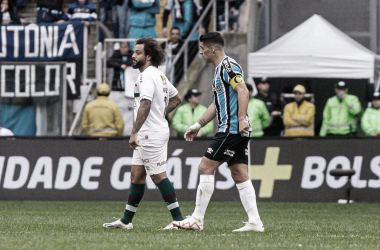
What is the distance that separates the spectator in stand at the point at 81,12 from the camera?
17625 mm

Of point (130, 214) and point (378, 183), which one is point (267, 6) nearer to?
point (378, 183)

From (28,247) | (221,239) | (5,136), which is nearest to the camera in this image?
(28,247)

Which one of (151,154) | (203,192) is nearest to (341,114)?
(203,192)

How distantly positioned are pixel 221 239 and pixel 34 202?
7.69 m

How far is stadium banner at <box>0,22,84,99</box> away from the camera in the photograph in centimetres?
1647

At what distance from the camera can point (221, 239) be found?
7.10m

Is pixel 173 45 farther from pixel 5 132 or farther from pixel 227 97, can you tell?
pixel 227 97

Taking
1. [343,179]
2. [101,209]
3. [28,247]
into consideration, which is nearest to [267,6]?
[343,179]

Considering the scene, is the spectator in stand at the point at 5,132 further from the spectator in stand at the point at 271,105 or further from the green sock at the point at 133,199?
the green sock at the point at 133,199

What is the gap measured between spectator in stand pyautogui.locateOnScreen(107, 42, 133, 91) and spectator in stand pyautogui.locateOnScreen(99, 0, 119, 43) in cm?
106

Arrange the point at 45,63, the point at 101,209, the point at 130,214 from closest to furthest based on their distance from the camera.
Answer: the point at 130,214, the point at 101,209, the point at 45,63

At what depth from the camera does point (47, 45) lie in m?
16.5

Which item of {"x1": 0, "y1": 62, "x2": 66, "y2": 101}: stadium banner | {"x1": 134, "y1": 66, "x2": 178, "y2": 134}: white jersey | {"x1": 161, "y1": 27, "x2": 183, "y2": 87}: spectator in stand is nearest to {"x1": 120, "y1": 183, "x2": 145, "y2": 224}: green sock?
{"x1": 134, "y1": 66, "x2": 178, "y2": 134}: white jersey

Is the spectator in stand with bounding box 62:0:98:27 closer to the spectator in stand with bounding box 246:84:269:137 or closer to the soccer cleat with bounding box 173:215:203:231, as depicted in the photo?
the spectator in stand with bounding box 246:84:269:137
